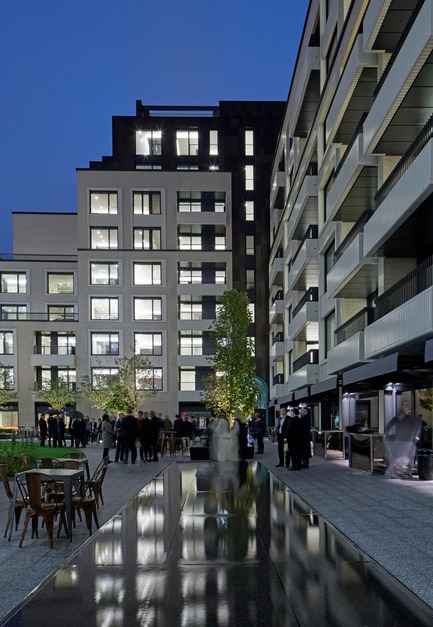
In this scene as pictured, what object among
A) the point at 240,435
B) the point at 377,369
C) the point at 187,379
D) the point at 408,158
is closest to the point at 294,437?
the point at 377,369

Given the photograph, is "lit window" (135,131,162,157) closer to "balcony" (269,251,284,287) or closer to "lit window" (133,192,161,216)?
"lit window" (133,192,161,216)

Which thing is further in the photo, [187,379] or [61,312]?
[61,312]

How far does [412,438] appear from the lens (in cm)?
1608

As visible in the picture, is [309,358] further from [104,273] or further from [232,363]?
[104,273]

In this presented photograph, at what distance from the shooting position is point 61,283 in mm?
64438

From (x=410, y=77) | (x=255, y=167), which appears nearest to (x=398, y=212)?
(x=410, y=77)

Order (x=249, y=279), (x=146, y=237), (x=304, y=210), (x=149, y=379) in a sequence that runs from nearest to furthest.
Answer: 1. (x=304, y=210)
2. (x=149, y=379)
3. (x=146, y=237)
4. (x=249, y=279)

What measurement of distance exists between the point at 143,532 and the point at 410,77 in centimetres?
1350

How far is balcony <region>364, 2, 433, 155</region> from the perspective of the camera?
Answer: 1529cm

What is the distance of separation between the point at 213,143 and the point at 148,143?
6664 millimetres

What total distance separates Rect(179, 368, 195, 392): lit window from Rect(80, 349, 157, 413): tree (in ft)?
10.1

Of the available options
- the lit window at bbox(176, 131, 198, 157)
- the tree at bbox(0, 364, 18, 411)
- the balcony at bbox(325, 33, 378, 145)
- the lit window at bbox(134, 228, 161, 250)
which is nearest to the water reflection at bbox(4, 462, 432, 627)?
the balcony at bbox(325, 33, 378, 145)

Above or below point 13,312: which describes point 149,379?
below

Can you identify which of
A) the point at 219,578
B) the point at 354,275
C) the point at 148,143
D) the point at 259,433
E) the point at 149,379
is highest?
the point at 148,143
